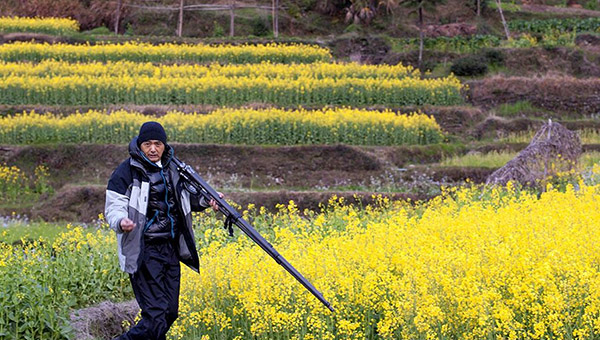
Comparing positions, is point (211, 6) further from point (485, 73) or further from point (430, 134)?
point (430, 134)

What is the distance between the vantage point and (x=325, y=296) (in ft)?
23.0

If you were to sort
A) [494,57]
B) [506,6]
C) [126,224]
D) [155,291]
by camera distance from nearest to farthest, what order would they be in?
[126,224] < [155,291] < [494,57] < [506,6]

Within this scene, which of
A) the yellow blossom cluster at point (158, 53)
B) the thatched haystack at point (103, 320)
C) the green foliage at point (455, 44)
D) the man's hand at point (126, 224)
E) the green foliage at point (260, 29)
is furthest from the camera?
the green foliage at point (260, 29)

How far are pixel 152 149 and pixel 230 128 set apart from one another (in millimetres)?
14022

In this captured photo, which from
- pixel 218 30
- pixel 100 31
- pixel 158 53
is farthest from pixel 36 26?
pixel 218 30

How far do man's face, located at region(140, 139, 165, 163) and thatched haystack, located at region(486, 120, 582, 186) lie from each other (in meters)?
8.62

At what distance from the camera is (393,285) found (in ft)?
22.5

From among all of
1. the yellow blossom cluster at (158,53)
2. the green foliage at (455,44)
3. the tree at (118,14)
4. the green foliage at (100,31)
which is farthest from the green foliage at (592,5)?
the green foliage at (100,31)

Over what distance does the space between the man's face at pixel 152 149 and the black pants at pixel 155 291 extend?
71cm

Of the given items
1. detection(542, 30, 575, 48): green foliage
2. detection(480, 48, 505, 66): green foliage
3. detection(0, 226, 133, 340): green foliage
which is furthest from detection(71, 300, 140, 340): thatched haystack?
detection(542, 30, 575, 48): green foliage

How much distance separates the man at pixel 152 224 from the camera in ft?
21.3

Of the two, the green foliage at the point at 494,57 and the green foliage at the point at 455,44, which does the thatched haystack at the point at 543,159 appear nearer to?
the green foliage at the point at 494,57

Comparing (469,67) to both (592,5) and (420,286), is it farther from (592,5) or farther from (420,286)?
(420,286)

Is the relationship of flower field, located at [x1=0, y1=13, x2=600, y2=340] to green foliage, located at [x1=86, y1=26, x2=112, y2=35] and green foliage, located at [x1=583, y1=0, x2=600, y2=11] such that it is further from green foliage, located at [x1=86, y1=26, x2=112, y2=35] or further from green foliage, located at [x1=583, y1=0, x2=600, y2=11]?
green foliage, located at [x1=583, y1=0, x2=600, y2=11]
